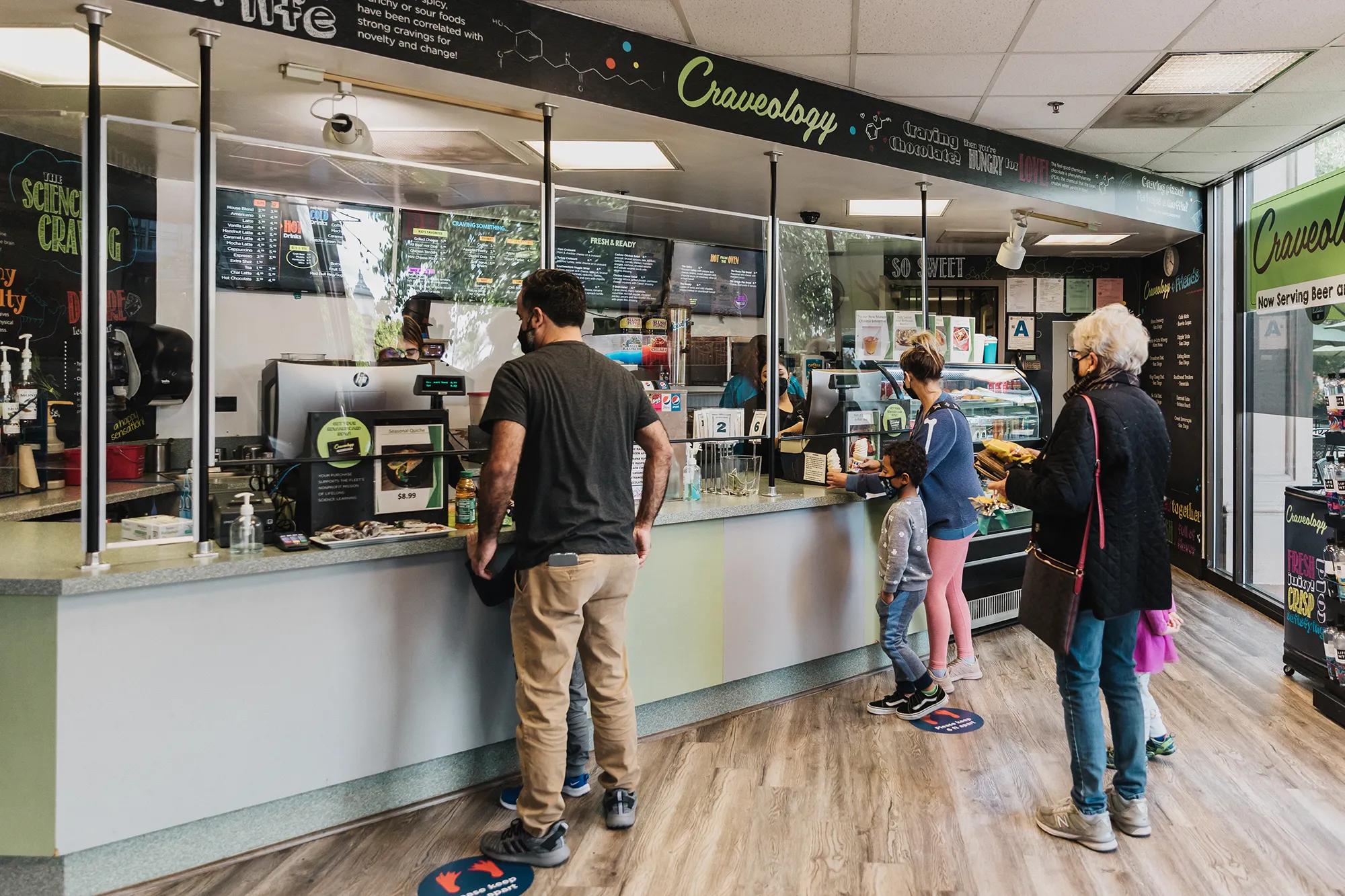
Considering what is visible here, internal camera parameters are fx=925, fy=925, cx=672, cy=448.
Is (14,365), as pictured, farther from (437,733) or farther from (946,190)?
(946,190)

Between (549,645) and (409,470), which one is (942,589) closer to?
(549,645)

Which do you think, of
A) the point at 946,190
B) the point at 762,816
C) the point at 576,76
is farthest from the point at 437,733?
the point at 946,190

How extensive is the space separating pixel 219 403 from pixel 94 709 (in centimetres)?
92

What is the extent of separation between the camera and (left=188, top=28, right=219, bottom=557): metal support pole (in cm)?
276

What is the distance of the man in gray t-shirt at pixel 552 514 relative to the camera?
262cm

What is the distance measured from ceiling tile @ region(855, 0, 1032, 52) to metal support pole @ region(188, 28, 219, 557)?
2.34m

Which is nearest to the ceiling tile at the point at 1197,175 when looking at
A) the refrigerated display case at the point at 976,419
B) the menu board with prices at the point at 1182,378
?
the menu board with prices at the point at 1182,378

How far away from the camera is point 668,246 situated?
405cm

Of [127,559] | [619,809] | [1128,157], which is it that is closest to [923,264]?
[1128,157]

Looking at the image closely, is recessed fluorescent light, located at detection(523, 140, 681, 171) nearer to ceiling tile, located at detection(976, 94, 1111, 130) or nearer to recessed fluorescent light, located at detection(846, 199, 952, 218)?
recessed fluorescent light, located at detection(846, 199, 952, 218)

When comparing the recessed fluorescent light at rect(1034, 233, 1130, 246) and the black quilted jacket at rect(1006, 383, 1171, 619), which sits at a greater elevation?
the recessed fluorescent light at rect(1034, 233, 1130, 246)

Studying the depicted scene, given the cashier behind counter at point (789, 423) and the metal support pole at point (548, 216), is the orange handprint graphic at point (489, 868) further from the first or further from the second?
the cashier behind counter at point (789, 423)

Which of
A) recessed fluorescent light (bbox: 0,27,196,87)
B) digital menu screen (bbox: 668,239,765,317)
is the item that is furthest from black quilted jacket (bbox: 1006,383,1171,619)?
recessed fluorescent light (bbox: 0,27,196,87)

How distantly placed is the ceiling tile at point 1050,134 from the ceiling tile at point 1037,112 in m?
0.06
